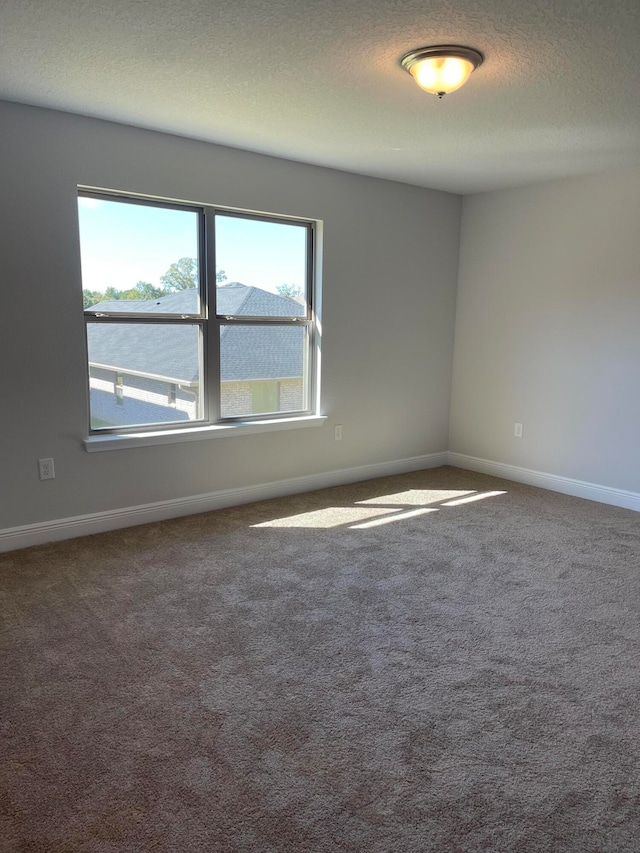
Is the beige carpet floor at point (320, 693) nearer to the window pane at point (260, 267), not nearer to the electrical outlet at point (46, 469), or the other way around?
the electrical outlet at point (46, 469)

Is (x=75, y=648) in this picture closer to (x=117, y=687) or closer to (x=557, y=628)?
(x=117, y=687)

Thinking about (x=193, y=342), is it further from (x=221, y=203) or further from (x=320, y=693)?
(x=320, y=693)

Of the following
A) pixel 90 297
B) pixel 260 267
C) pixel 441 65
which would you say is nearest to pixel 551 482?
pixel 260 267

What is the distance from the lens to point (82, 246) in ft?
11.0

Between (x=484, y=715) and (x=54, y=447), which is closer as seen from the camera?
(x=484, y=715)

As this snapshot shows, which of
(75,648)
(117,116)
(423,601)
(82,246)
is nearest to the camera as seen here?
(75,648)

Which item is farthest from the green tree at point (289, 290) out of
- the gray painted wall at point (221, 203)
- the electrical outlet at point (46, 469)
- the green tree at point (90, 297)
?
the electrical outlet at point (46, 469)

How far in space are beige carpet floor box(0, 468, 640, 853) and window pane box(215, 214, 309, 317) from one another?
5.23 feet

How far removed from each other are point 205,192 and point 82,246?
0.83 metres

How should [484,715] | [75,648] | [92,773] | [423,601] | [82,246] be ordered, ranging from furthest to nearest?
[82,246]
[423,601]
[75,648]
[484,715]
[92,773]

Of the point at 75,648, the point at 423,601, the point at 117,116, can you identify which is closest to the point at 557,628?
the point at 423,601

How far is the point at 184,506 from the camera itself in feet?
12.7

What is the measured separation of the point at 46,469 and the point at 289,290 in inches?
80.6

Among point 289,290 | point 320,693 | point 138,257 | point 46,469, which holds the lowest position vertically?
point 320,693
